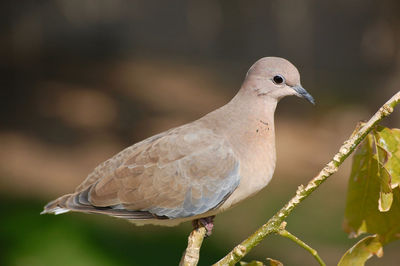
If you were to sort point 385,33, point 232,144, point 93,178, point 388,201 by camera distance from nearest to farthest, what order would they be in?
point 388,201, point 232,144, point 93,178, point 385,33

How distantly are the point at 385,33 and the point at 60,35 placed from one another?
6.23 metres

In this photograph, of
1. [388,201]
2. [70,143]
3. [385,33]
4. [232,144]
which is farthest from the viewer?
[385,33]

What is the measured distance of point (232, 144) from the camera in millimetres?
2387

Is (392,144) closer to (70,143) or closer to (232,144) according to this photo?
(232,144)

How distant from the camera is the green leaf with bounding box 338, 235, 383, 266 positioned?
5.30 ft

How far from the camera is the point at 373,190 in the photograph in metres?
1.88

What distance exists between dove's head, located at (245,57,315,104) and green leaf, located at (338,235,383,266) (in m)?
0.79

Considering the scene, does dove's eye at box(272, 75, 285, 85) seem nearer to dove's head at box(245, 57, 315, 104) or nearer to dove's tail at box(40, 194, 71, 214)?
dove's head at box(245, 57, 315, 104)

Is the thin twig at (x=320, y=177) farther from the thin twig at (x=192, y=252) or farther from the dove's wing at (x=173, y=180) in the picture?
the dove's wing at (x=173, y=180)

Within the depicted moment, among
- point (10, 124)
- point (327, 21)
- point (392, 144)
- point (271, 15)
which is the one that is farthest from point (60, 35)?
point (392, 144)

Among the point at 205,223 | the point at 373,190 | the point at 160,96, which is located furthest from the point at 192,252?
the point at 160,96

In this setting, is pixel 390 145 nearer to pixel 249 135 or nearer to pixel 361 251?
pixel 361 251

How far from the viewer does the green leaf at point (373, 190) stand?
177 centimetres

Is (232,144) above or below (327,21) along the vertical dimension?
below
